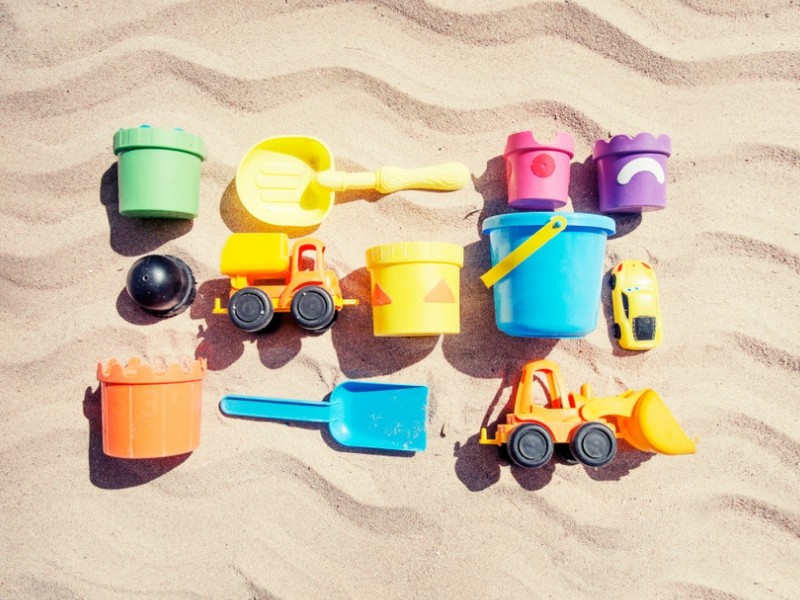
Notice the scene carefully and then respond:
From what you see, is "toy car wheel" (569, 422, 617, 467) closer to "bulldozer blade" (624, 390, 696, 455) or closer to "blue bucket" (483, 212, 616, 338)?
"bulldozer blade" (624, 390, 696, 455)

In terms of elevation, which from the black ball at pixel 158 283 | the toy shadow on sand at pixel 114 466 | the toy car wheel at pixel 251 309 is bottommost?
the toy shadow on sand at pixel 114 466

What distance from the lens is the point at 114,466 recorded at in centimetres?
114

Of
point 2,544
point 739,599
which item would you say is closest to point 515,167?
point 739,599

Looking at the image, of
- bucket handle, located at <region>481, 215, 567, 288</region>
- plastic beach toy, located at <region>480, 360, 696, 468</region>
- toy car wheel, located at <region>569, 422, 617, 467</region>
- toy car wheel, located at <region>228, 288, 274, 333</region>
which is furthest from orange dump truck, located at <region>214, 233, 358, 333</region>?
toy car wheel, located at <region>569, 422, 617, 467</region>

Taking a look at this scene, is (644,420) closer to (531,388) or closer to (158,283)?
(531,388)

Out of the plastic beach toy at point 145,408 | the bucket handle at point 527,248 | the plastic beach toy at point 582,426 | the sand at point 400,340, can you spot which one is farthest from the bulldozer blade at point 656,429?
the plastic beach toy at point 145,408

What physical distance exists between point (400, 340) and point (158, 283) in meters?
0.47

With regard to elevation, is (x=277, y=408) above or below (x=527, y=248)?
below

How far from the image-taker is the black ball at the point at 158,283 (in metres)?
1.04

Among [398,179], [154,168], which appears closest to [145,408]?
[154,168]

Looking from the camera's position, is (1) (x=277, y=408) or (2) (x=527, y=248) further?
(1) (x=277, y=408)

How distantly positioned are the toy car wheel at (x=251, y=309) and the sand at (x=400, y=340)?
126 millimetres

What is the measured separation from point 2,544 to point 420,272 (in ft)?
3.26

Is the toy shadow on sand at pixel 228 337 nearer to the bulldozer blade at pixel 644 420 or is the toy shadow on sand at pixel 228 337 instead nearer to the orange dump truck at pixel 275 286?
the orange dump truck at pixel 275 286
